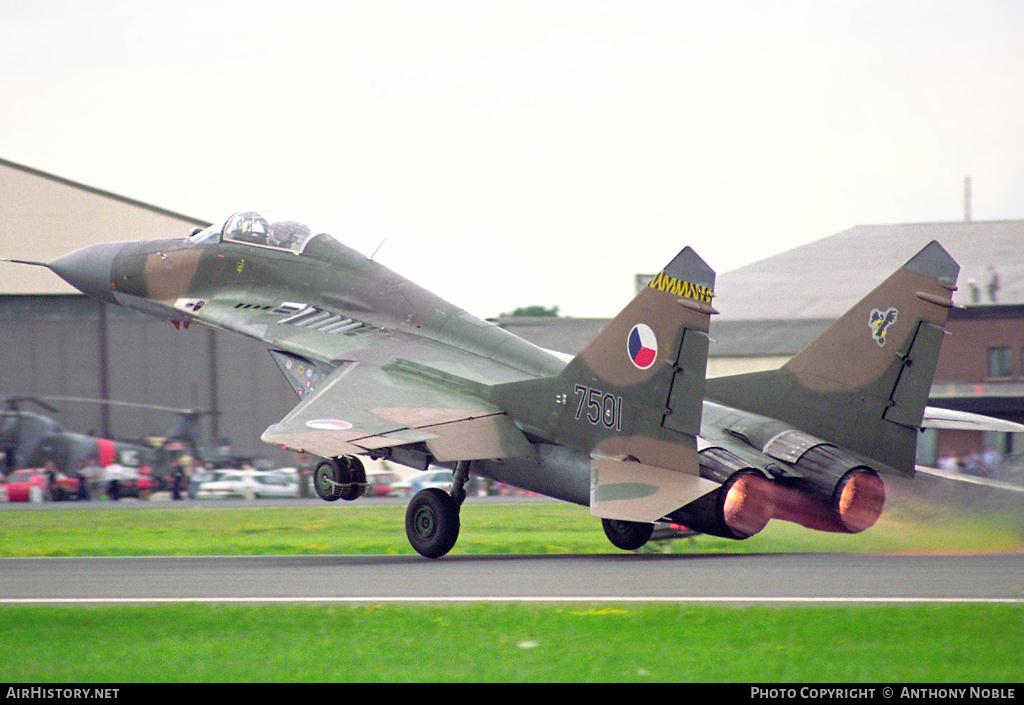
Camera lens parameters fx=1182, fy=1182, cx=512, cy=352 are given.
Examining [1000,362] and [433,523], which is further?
[1000,362]

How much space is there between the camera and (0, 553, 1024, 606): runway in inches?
426

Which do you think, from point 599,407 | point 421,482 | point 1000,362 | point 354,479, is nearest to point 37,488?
point 421,482

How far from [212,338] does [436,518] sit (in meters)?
33.5

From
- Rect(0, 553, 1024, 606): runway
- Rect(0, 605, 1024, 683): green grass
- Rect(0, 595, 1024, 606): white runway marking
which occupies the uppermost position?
Rect(0, 605, 1024, 683): green grass

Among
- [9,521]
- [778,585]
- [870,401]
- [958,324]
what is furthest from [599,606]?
[958,324]

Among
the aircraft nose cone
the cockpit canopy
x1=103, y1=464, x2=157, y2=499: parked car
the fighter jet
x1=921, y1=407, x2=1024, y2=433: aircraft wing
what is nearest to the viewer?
the fighter jet

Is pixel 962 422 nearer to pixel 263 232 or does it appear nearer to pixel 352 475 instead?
pixel 352 475

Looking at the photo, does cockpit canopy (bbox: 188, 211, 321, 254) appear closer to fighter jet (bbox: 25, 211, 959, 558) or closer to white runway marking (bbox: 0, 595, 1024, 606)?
fighter jet (bbox: 25, 211, 959, 558)

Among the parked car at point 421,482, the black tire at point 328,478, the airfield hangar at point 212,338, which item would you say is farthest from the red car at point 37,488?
the black tire at point 328,478

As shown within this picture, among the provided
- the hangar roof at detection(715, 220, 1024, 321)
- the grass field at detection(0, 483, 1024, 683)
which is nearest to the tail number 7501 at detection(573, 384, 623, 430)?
the grass field at detection(0, 483, 1024, 683)

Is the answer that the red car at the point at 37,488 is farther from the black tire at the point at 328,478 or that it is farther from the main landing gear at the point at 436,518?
the main landing gear at the point at 436,518

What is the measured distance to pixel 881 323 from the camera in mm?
14469

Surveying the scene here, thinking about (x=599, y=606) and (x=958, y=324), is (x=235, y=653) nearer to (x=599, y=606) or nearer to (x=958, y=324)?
(x=599, y=606)

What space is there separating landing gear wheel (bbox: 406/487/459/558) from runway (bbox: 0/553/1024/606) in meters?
0.23
